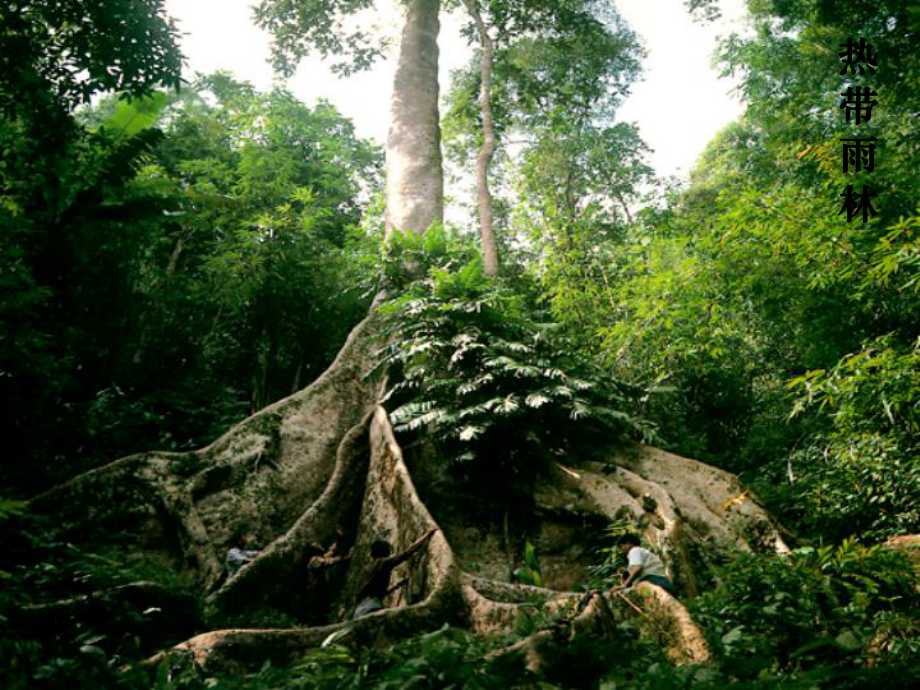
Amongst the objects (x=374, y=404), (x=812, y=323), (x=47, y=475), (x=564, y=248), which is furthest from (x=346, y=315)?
(x=812, y=323)

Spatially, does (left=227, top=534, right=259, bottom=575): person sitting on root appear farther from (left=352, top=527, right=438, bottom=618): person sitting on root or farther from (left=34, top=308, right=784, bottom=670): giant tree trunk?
(left=352, top=527, right=438, bottom=618): person sitting on root

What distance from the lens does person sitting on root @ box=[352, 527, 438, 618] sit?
4801 mm

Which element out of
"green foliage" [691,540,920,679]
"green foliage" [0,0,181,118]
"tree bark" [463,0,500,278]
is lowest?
"green foliage" [691,540,920,679]

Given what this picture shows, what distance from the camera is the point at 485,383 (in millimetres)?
6445

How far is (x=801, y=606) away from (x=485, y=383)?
3.42m

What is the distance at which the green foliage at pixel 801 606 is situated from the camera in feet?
11.0

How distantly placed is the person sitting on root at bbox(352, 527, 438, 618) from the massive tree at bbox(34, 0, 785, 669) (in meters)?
0.21

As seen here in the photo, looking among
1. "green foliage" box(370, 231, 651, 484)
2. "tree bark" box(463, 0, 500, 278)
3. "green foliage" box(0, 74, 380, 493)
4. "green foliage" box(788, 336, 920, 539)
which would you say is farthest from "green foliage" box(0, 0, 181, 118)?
"green foliage" box(788, 336, 920, 539)

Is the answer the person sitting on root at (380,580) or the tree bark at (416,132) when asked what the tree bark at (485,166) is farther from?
the person sitting on root at (380,580)

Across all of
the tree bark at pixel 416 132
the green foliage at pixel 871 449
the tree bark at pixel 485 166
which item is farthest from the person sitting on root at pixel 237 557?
the green foliage at pixel 871 449

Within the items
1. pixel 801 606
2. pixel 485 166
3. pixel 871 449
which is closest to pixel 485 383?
pixel 801 606

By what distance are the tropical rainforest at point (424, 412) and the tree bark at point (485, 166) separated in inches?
5.7

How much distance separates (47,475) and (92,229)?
291 cm

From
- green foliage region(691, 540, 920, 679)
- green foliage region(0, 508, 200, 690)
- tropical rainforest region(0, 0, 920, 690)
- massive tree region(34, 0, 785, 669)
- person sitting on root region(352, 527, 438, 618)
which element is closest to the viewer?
green foliage region(0, 508, 200, 690)
